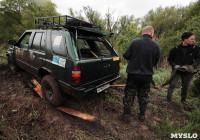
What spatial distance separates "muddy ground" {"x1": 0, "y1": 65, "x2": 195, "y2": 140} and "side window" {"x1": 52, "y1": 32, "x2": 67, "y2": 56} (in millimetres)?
1372

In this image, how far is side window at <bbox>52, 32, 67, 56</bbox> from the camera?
188 cm

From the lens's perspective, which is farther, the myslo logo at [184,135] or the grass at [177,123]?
the grass at [177,123]

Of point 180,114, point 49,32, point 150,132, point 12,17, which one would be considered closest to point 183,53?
point 180,114

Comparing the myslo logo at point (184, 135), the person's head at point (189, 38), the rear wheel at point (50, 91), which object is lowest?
the myslo logo at point (184, 135)

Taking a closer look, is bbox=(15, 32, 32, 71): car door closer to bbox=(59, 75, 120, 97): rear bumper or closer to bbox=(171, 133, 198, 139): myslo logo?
bbox=(59, 75, 120, 97): rear bumper

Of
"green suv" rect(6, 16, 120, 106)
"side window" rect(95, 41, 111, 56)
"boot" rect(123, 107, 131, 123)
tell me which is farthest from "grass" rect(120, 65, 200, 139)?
"side window" rect(95, 41, 111, 56)

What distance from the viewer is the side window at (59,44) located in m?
1.88

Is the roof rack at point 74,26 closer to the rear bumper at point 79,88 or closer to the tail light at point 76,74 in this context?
the tail light at point 76,74

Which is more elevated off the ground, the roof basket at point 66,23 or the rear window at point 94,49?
the roof basket at point 66,23

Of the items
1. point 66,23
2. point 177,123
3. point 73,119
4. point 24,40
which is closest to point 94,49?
point 66,23

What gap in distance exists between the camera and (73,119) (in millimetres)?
2072

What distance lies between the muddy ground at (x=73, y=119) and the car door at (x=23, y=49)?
0.82 metres

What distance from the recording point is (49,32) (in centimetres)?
227

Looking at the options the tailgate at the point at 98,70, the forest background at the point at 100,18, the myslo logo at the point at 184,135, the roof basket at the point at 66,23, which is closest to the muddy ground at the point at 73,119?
the myslo logo at the point at 184,135
